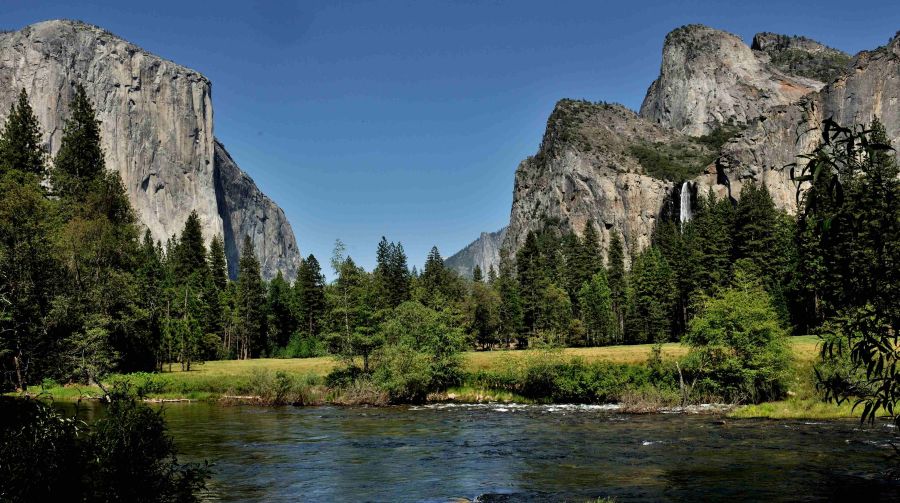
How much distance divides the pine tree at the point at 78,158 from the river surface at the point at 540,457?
36.4 m

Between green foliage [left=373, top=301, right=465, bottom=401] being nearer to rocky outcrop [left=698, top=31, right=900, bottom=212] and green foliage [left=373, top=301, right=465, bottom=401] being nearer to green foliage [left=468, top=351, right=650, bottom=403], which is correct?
green foliage [left=468, top=351, right=650, bottom=403]

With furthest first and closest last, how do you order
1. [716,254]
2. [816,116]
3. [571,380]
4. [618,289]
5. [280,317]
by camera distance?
[816,116] < [618,289] < [280,317] < [716,254] < [571,380]

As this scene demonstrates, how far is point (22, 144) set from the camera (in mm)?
63375

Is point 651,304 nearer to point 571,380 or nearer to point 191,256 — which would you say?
point 571,380

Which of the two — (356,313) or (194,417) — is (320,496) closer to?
(194,417)

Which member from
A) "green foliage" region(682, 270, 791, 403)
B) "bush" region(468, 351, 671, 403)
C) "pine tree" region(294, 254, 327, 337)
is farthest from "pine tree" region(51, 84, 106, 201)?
"green foliage" region(682, 270, 791, 403)

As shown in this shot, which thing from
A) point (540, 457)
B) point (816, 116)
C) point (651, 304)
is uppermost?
point (816, 116)

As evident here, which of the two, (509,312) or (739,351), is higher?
(509,312)

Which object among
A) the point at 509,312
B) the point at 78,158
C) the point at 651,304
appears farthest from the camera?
the point at 509,312

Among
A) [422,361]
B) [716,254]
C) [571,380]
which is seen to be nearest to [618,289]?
[716,254]

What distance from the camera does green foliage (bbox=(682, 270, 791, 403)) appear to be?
39.5 metres

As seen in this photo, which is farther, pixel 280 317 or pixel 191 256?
pixel 280 317

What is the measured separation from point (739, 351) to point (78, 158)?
2562 inches

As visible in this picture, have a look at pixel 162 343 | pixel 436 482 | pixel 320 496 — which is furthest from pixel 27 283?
pixel 162 343
